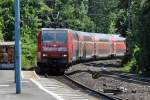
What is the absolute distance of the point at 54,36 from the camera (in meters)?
40.2

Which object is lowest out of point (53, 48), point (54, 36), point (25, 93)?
point (25, 93)

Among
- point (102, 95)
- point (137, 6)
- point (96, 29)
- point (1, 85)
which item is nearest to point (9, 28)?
point (137, 6)

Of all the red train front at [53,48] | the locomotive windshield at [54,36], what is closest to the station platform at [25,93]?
the red train front at [53,48]

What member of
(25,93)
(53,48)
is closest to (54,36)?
(53,48)

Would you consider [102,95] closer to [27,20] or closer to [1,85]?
[1,85]

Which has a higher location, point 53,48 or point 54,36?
point 54,36

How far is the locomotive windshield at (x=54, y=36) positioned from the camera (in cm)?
4019

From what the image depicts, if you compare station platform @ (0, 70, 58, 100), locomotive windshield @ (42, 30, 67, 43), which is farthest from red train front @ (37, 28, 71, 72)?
station platform @ (0, 70, 58, 100)

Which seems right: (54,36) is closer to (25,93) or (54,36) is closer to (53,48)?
(53,48)

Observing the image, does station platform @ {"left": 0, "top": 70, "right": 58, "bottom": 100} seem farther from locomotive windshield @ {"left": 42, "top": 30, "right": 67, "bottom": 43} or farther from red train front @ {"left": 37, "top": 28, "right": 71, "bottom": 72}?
locomotive windshield @ {"left": 42, "top": 30, "right": 67, "bottom": 43}

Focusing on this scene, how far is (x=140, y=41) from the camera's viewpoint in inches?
1647

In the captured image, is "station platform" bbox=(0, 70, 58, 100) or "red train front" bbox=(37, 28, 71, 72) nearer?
"station platform" bbox=(0, 70, 58, 100)

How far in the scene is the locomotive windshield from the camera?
40188 millimetres

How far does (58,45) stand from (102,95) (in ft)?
55.2
